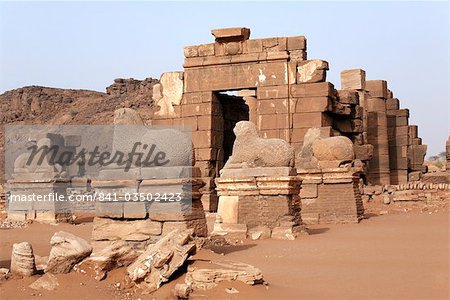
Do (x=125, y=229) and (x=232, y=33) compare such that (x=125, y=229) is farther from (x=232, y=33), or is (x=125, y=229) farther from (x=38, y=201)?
(x=232, y=33)

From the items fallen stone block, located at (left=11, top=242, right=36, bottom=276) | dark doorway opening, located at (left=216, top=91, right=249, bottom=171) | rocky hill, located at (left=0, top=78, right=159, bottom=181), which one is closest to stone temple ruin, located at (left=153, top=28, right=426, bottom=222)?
dark doorway opening, located at (left=216, top=91, right=249, bottom=171)

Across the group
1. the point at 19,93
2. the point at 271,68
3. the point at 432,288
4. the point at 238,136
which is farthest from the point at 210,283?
the point at 19,93

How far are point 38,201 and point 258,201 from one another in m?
7.22

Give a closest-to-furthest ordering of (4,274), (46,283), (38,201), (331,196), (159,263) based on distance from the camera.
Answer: (159,263) → (46,283) → (4,274) → (331,196) → (38,201)

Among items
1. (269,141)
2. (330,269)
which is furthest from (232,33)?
(330,269)

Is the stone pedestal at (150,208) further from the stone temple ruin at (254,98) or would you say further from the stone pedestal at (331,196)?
the stone temple ruin at (254,98)

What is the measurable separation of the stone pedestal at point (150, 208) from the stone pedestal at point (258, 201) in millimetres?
2498

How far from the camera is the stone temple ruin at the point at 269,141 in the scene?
34.8ft

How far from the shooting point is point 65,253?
22.8 feet

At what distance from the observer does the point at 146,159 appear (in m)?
8.51

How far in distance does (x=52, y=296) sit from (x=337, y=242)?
5126 millimetres

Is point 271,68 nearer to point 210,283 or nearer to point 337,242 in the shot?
point 337,242

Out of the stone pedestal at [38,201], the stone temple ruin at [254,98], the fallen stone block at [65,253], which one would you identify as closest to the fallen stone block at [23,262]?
the fallen stone block at [65,253]

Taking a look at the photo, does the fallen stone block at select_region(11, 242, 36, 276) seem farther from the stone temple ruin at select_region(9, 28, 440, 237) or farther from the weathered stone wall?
the weathered stone wall
